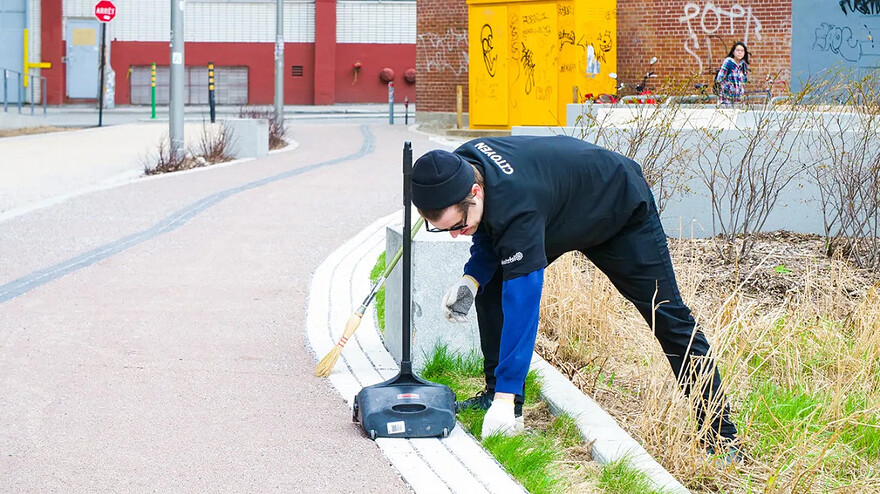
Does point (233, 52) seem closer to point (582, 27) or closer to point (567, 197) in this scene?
point (582, 27)

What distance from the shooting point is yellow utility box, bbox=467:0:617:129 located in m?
23.4

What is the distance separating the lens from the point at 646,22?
2434 centimetres

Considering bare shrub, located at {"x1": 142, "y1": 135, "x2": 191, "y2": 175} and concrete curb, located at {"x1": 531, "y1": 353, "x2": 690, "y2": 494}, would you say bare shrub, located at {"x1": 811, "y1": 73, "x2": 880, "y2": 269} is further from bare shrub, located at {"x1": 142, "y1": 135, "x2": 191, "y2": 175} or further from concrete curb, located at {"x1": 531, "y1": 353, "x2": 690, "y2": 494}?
bare shrub, located at {"x1": 142, "y1": 135, "x2": 191, "y2": 175}

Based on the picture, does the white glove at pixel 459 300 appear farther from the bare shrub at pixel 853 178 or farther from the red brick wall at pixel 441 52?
the red brick wall at pixel 441 52

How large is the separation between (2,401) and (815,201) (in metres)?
6.59

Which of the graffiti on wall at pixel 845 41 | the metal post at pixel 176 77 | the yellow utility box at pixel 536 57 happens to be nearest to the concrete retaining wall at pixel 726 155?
the metal post at pixel 176 77

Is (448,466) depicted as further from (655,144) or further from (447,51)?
(447,51)

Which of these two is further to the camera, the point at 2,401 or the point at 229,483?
the point at 2,401

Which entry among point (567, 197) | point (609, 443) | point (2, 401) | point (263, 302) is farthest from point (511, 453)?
point (263, 302)

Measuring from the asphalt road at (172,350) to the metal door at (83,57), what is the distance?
3112cm

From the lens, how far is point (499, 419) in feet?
15.5

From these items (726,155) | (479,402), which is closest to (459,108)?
(726,155)

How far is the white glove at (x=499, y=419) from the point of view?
4.71 meters

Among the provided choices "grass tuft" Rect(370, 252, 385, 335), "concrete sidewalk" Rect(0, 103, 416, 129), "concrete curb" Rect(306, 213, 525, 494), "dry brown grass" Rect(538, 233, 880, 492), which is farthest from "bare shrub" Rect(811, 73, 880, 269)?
"concrete sidewalk" Rect(0, 103, 416, 129)
